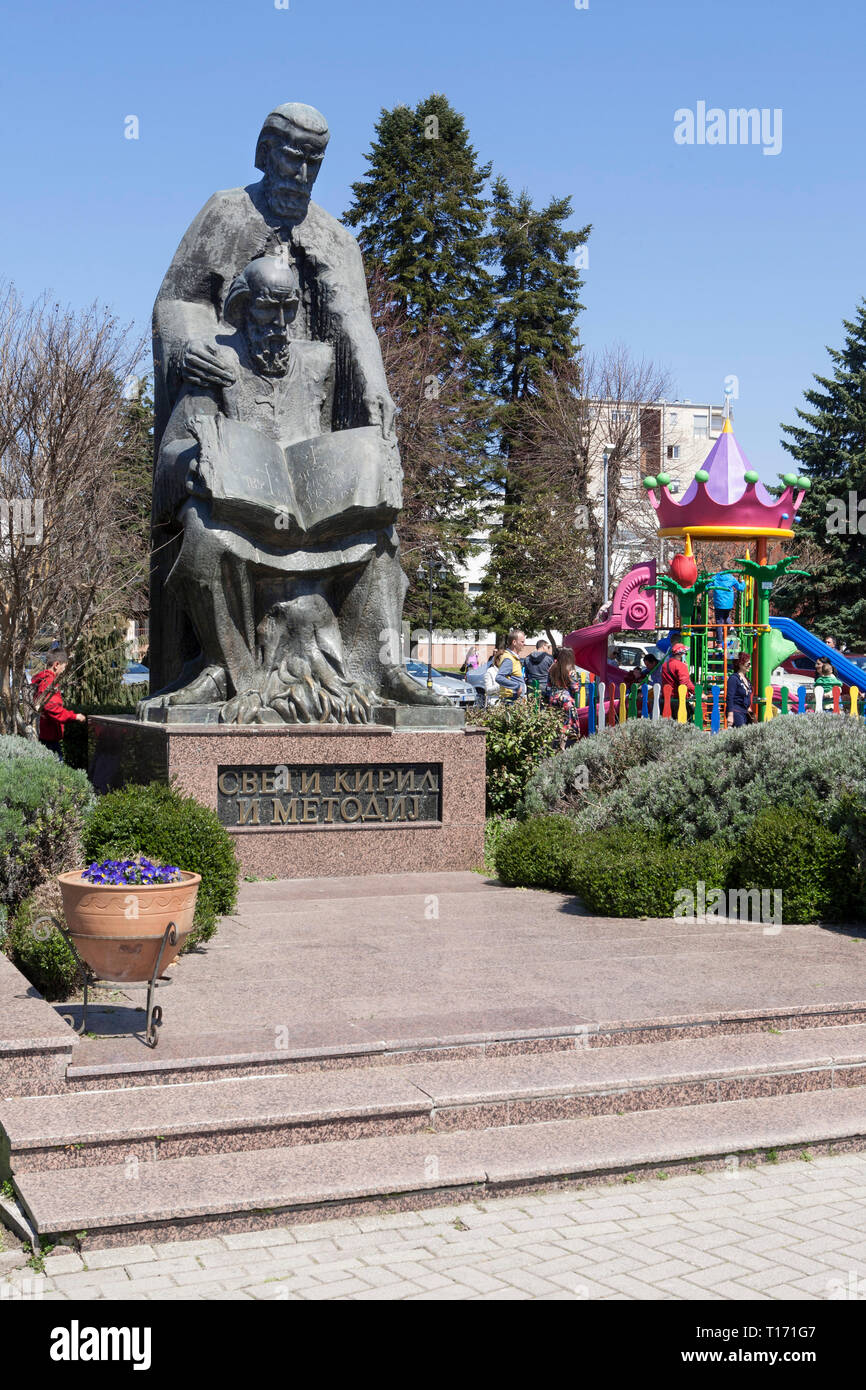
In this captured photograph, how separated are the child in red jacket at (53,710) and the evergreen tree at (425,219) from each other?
24.7 m

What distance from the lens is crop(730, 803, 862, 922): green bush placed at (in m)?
8.52

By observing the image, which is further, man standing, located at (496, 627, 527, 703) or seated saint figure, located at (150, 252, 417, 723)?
man standing, located at (496, 627, 527, 703)

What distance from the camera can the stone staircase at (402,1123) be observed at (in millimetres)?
4539

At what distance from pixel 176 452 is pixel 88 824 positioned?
3.29 m

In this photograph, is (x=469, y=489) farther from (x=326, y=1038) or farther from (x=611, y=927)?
(x=326, y=1038)

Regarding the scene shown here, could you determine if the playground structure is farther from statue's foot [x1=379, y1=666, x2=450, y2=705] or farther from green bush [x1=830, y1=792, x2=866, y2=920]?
green bush [x1=830, y1=792, x2=866, y2=920]

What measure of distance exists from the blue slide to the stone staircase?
14.8 m

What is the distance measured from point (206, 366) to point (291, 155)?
5.63 feet

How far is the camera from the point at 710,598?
20.4m

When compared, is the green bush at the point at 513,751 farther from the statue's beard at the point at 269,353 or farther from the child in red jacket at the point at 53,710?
the statue's beard at the point at 269,353

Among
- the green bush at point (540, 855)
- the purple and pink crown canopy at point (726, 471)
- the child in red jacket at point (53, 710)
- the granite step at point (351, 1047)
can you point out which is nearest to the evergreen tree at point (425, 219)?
the purple and pink crown canopy at point (726, 471)

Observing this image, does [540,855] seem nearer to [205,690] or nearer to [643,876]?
[643,876]

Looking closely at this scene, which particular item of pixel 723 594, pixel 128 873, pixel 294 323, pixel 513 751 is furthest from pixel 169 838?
pixel 723 594

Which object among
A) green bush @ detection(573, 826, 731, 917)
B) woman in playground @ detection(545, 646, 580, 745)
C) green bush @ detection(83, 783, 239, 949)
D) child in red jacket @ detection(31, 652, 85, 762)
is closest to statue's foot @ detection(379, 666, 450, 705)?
green bush @ detection(573, 826, 731, 917)
